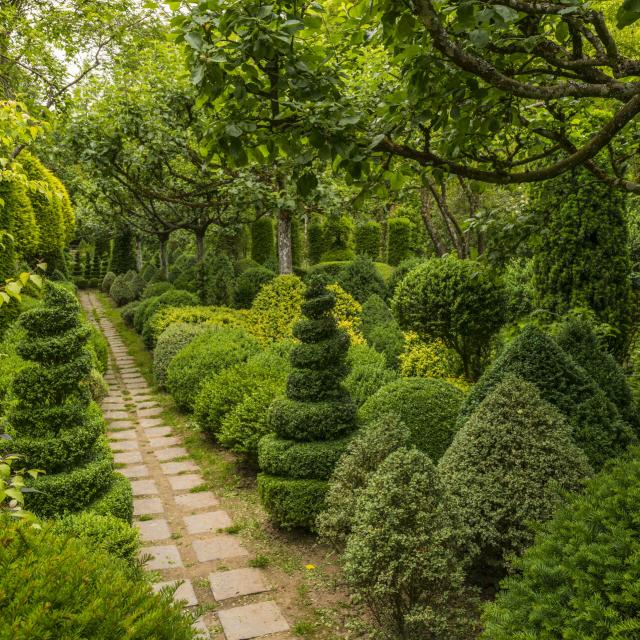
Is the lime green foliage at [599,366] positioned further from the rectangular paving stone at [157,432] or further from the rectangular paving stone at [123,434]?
the rectangular paving stone at [123,434]

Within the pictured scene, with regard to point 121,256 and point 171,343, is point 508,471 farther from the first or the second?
point 121,256

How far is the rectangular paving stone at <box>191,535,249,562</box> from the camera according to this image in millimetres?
5387

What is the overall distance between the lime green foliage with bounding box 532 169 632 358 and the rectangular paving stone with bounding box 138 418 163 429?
7083mm

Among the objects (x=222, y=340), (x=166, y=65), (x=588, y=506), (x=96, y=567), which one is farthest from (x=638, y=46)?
(x=96, y=567)

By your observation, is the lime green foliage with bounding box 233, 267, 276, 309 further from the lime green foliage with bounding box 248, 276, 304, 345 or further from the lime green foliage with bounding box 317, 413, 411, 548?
the lime green foliage with bounding box 317, 413, 411, 548

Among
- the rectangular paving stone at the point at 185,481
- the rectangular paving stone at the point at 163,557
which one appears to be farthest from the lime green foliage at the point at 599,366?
the rectangular paving stone at the point at 185,481

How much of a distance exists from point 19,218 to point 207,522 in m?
10.1

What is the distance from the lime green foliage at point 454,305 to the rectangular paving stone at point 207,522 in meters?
4.45

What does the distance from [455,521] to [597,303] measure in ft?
13.9

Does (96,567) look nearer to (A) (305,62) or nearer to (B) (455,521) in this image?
A: (B) (455,521)

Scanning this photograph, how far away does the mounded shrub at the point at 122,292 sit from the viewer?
85.4ft

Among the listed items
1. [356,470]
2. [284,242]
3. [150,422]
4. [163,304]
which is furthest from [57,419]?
[163,304]

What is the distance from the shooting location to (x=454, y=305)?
27.4 ft

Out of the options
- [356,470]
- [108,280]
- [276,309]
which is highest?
[108,280]
